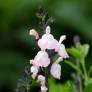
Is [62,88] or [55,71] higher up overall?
[62,88]

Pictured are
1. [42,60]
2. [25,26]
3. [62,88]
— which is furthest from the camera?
[25,26]

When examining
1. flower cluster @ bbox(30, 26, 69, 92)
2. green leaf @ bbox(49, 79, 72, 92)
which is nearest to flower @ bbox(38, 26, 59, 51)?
flower cluster @ bbox(30, 26, 69, 92)

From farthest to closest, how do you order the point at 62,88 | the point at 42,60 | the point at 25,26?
the point at 25,26, the point at 62,88, the point at 42,60

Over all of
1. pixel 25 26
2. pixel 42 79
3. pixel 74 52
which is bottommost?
pixel 42 79

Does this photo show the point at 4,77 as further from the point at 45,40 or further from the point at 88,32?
the point at 45,40

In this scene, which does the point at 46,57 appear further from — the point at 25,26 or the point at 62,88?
the point at 25,26

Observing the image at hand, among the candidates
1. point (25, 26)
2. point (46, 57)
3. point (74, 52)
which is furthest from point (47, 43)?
point (25, 26)

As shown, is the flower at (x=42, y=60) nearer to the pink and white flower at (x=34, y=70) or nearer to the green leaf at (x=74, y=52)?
the pink and white flower at (x=34, y=70)

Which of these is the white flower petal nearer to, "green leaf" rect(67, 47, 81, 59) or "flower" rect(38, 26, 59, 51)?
"flower" rect(38, 26, 59, 51)
